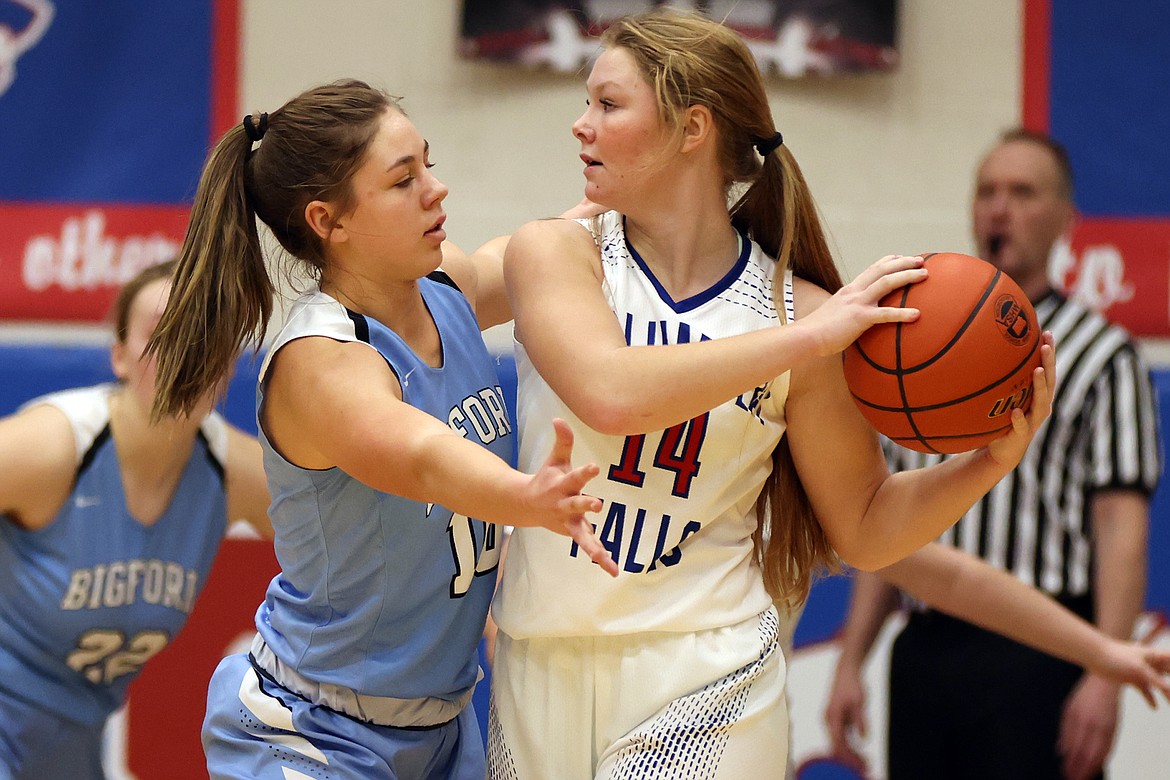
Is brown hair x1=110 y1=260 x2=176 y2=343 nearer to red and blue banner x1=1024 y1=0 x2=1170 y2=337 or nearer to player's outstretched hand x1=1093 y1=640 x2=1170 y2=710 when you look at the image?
player's outstretched hand x1=1093 y1=640 x2=1170 y2=710

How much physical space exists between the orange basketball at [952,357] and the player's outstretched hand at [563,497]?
55 centimetres

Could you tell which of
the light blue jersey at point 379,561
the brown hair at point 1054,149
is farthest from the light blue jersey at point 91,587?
the brown hair at point 1054,149

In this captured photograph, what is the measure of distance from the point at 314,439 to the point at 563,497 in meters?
0.52

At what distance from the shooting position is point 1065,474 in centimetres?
401

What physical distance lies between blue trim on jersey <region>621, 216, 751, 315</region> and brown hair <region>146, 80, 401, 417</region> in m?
0.47

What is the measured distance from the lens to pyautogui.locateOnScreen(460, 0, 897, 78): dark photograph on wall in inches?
186

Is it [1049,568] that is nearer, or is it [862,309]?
[862,309]

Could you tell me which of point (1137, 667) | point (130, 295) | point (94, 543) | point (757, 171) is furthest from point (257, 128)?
point (1137, 667)

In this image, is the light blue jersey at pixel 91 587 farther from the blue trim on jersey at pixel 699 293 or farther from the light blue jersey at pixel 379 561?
the blue trim on jersey at pixel 699 293

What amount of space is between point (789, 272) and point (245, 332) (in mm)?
905

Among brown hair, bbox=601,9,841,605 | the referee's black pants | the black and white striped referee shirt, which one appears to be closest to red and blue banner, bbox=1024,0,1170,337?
the black and white striped referee shirt

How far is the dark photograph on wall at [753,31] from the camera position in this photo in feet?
15.5

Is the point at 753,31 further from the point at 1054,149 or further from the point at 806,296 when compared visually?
the point at 806,296

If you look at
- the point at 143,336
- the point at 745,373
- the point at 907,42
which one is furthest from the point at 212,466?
the point at 907,42
